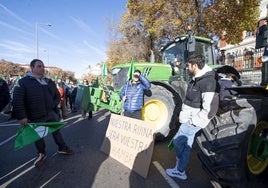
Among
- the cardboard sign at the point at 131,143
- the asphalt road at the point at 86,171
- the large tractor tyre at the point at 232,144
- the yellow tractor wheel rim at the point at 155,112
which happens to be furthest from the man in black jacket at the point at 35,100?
the large tractor tyre at the point at 232,144

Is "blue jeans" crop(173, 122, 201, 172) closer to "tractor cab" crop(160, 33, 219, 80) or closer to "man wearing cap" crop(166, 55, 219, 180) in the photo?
"man wearing cap" crop(166, 55, 219, 180)

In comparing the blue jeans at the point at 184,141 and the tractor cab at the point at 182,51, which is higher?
the tractor cab at the point at 182,51

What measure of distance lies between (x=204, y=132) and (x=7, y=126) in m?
7.89

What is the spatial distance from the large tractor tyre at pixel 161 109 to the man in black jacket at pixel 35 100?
215 cm

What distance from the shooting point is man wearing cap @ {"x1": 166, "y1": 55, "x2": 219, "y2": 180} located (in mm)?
3447

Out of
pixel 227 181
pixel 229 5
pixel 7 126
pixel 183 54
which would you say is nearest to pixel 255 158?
pixel 227 181

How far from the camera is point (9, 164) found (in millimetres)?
4770

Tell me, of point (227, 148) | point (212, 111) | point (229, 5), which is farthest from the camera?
point (229, 5)

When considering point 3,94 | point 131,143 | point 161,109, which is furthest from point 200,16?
point 3,94

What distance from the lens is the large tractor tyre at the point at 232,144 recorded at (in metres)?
2.96

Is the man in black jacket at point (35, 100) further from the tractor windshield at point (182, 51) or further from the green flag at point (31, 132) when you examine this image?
the tractor windshield at point (182, 51)

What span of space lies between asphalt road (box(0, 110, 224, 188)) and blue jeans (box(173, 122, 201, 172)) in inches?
15.4

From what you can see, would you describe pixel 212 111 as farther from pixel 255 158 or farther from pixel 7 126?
pixel 7 126

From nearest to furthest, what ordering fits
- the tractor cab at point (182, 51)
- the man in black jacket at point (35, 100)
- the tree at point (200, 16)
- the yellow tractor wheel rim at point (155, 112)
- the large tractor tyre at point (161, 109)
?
the man in black jacket at point (35, 100), the large tractor tyre at point (161, 109), the yellow tractor wheel rim at point (155, 112), the tractor cab at point (182, 51), the tree at point (200, 16)
